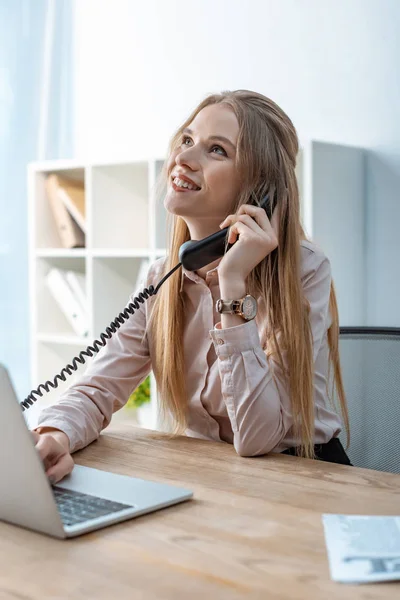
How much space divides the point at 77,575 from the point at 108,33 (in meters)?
3.13

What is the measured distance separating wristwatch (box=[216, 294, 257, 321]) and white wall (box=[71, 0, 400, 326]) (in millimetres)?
1315

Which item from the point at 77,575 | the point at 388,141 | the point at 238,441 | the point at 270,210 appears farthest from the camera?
the point at 388,141

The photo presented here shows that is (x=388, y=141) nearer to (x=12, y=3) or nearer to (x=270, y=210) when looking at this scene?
(x=270, y=210)

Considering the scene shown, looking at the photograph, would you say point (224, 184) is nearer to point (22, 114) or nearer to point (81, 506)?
point (81, 506)

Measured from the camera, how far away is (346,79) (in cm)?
276

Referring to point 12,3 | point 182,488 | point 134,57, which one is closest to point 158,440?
point 182,488

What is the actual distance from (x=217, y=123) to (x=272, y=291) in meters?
0.38

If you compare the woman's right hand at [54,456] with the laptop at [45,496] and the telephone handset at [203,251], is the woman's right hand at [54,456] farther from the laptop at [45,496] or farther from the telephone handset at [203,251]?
the telephone handset at [203,251]

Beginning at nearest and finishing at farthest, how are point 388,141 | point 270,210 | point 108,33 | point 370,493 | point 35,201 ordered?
point 370,493 < point 270,210 < point 388,141 < point 35,201 < point 108,33

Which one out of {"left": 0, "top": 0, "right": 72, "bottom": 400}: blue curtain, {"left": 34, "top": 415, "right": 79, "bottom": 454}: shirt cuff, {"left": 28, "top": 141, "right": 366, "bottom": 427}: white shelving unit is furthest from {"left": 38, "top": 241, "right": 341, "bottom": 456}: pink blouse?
{"left": 0, "top": 0, "right": 72, "bottom": 400}: blue curtain

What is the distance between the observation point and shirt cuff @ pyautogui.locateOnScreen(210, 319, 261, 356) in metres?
1.45

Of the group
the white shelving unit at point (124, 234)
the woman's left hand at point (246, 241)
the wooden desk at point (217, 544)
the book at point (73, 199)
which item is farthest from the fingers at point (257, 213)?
the book at point (73, 199)

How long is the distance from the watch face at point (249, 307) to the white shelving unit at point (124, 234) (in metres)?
1.10

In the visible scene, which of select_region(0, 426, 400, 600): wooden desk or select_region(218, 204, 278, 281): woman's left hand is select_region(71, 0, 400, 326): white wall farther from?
select_region(0, 426, 400, 600): wooden desk
